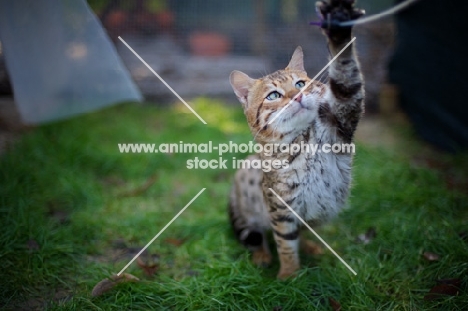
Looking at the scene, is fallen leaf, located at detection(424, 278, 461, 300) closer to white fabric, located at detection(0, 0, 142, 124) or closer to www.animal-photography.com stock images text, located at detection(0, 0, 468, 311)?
www.animal-photography.com stock images text, located at detection(0, 0, 468, 311)

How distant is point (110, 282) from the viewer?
8.45 feet

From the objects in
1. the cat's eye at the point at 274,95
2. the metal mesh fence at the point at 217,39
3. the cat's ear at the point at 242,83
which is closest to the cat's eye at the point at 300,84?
the cat's eye at the point at 274,95

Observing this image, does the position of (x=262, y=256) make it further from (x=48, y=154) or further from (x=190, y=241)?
(x=48, y=154)

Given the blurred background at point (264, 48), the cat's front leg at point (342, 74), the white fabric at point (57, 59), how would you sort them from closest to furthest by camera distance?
the cat's front leg at point (342, 74)
the white fabric at point (57, 59)
the blurred background at point (264, 48)

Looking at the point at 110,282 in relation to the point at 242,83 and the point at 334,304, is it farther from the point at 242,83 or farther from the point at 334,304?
the point at 242,83

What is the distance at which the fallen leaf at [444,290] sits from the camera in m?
2.46

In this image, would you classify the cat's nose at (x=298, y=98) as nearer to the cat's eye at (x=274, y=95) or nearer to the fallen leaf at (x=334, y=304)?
the cat's eye at (x=274, y=95)

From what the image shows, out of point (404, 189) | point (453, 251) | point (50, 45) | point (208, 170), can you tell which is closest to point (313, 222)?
point (453, 251)

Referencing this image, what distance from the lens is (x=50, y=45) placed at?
Answer: 3303 mm

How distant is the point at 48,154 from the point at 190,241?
6.55ft

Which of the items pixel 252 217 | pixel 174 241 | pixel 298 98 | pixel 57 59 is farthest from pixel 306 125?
pixel 57 59

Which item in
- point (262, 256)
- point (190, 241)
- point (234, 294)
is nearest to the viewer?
point (234, 294)

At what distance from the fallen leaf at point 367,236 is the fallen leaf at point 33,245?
2.23m

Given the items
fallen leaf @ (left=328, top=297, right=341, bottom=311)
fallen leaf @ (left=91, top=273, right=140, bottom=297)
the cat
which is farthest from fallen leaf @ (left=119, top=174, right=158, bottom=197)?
fallen leaf @ (left=328, top=297, right=341, bottom=311)
